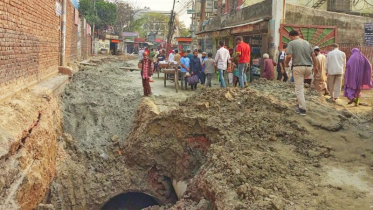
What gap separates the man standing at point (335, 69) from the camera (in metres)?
9.52

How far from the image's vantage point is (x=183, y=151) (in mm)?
8109

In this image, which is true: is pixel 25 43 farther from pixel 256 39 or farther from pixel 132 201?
pixel 256 39

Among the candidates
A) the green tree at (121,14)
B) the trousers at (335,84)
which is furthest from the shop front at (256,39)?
the green tree at (121,14)

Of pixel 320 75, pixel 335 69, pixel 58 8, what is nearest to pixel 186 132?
pixel 335 69

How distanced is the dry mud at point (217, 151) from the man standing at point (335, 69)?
112 centimetres

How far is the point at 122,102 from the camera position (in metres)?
10.7

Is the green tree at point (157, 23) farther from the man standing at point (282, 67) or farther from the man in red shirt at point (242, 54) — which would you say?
the man in red shirt at point (242, 54)

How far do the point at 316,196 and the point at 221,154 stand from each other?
1.76 m

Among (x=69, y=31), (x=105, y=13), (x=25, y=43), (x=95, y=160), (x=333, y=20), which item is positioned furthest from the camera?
(x=105, y=13)

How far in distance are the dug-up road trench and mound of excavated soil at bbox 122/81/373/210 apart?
2 centimetres

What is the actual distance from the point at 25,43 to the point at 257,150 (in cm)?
543

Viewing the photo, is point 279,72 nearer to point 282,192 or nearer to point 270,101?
point 270,101

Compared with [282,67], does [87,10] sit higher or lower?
higher

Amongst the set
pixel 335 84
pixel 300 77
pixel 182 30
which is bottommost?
pixel 335 84
